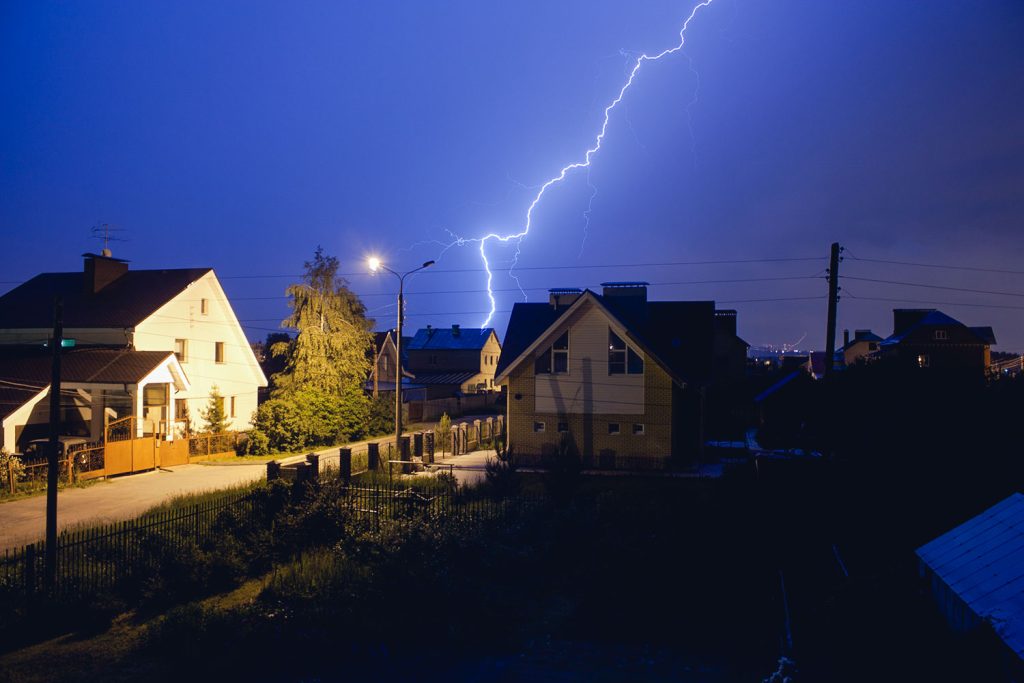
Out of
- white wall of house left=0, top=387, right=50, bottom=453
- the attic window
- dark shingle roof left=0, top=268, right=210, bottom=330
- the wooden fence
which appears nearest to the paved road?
the wooden fence

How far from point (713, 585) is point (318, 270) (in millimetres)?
32040

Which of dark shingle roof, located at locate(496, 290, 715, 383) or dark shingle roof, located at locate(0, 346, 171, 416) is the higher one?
dark shingle roof, located at locate(496, 290, 715, 383)

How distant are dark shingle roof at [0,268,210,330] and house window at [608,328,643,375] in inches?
860

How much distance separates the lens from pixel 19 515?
751 inches

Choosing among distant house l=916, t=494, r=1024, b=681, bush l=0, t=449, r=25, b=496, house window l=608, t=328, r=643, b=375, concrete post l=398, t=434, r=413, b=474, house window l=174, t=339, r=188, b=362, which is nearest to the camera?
distant house l=916, t=494, r=1024, b=681

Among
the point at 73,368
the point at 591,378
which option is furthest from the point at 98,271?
the point at 591,378

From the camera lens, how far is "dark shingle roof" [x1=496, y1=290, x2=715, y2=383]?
2958 cm

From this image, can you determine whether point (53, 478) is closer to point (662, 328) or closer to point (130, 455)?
point (130, 455)

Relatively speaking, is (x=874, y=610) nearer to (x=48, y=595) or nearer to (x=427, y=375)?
(x=48, y=595)

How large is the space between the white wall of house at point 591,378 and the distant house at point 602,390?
41 millimetres

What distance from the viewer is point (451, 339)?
72.2 m

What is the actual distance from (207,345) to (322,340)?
6.04 meters

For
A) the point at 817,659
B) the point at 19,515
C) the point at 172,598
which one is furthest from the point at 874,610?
the point at 19,515

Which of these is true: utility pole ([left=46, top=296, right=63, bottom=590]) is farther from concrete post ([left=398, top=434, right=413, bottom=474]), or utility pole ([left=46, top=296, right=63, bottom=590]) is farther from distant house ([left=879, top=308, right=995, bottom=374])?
distant house ([left=879, top=308, right=995, bottom=374])
